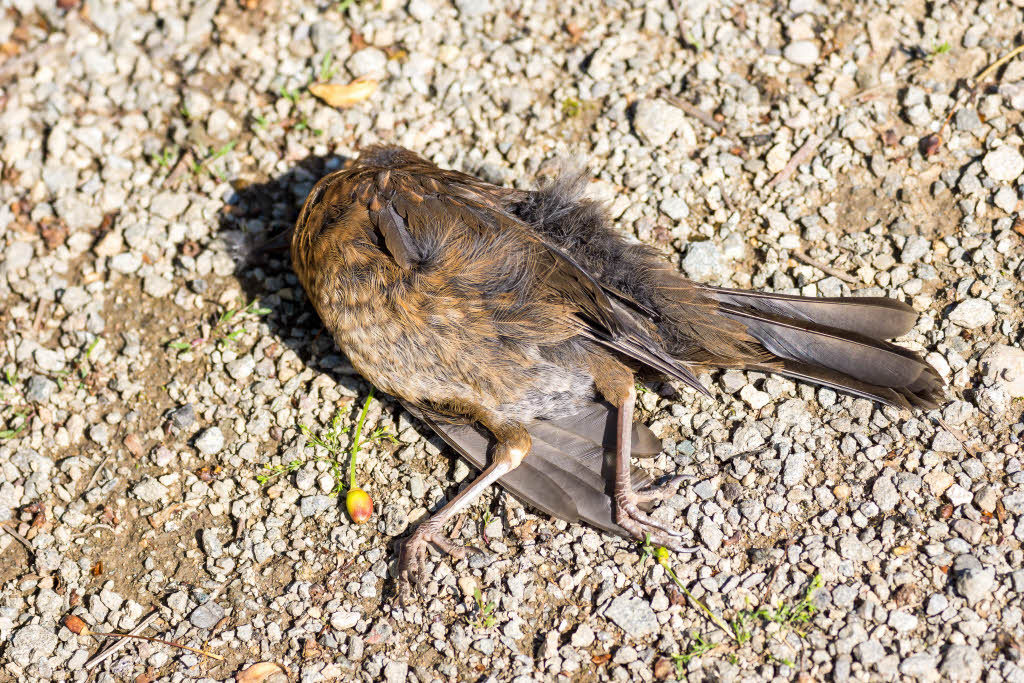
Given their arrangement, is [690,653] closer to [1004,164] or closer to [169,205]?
[1004,164]

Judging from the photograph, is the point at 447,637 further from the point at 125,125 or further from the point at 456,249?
the point at 125,125

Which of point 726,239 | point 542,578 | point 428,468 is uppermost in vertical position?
point 726,239

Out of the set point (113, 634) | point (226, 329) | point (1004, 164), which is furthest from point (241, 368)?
point (1004, 164)

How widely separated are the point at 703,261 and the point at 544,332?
113 centimetres

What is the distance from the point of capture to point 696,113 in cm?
490

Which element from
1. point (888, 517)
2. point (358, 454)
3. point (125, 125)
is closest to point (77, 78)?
point (125, 125)

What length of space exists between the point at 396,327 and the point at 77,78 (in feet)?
9.68

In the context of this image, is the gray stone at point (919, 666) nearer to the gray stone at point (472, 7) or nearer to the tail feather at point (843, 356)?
the tail feather at point (843, 356)

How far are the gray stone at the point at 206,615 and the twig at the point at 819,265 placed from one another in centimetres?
295

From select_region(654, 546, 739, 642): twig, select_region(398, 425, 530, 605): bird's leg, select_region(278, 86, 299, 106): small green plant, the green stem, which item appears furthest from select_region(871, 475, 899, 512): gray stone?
select_region(278, 86, 299, 106): small green plant

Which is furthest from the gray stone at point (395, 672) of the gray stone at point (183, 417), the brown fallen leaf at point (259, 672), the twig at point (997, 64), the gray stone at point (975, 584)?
the twig at point (997, 64)

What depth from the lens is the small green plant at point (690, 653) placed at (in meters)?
3.48

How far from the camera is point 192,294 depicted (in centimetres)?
479

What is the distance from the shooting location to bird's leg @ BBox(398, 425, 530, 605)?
3.80 metres
